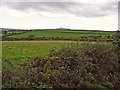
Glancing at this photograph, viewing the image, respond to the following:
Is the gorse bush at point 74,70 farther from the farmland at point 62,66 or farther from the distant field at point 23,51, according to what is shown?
the distant field at point 23,51

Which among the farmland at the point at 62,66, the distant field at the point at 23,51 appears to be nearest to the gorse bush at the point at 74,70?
the farmland at the point at 62,66

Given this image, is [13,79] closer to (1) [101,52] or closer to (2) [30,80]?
(2) [30,80]

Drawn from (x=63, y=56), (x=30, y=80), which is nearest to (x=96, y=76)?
(x=63, y=56)

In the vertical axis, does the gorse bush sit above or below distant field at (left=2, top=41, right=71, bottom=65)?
below

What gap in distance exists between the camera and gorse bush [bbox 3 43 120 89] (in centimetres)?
1485

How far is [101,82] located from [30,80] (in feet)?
15.6

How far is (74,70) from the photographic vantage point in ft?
55.6

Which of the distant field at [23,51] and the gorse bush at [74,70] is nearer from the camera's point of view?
the gorse bush at [74,70]

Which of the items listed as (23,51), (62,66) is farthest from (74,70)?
(23,51)

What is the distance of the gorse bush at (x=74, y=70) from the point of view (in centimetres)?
1485

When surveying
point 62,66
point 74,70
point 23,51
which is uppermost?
point 23,51

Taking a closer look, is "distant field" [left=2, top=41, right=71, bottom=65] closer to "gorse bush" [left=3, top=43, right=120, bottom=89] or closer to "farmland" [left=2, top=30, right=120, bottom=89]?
"farmland" [left=2, top=30, right=120, bottom=89]

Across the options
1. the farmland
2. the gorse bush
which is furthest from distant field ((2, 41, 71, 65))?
the gorse bush

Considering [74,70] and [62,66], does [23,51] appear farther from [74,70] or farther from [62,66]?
[74,70]
